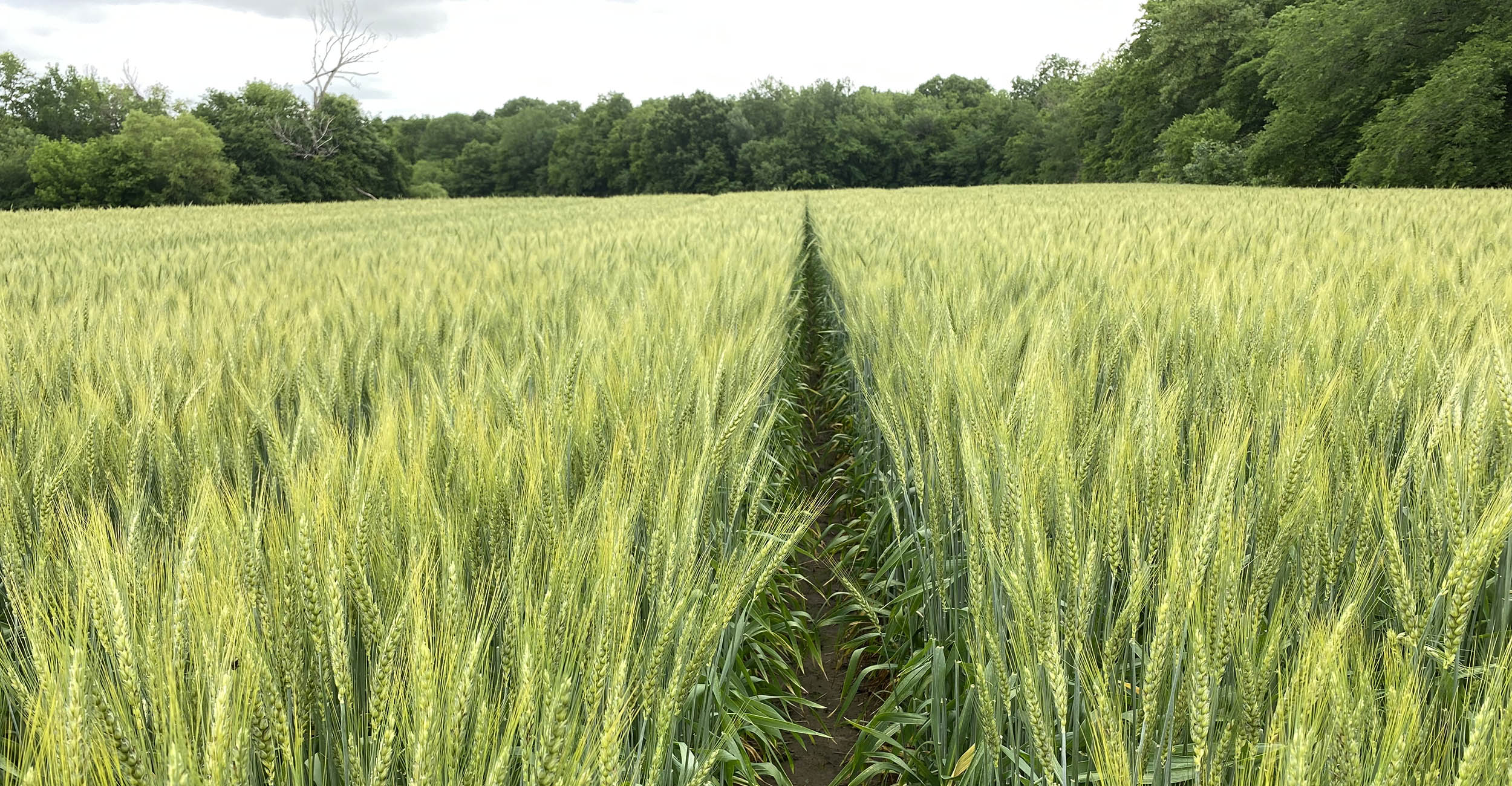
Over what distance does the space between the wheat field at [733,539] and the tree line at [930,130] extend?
78.8 ft

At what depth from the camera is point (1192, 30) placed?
35.1 metres

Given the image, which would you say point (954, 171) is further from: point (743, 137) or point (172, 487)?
point (172, 487)

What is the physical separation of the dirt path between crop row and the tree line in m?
22.9

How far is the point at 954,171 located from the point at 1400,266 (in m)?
54.8

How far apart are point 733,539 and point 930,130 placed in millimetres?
58319

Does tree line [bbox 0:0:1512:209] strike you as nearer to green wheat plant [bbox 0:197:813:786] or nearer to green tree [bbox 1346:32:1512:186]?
green tree [bbox 1346:32:1512:186]

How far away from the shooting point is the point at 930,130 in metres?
55.7

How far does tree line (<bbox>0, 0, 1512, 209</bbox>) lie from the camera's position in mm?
21734

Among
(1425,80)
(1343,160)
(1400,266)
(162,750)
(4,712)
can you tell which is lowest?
(4,712)

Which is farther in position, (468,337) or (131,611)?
(468,337)

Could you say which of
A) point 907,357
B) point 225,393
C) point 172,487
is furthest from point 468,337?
point 907,357

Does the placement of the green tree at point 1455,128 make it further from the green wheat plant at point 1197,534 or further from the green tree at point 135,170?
the green tree at point 135,170

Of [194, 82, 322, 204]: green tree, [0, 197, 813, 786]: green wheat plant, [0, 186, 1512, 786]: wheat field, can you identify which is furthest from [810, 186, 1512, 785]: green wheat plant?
[194, 82, 322, 204]: green tree

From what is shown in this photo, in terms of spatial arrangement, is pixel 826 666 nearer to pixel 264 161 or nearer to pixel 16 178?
pixel 264 161
